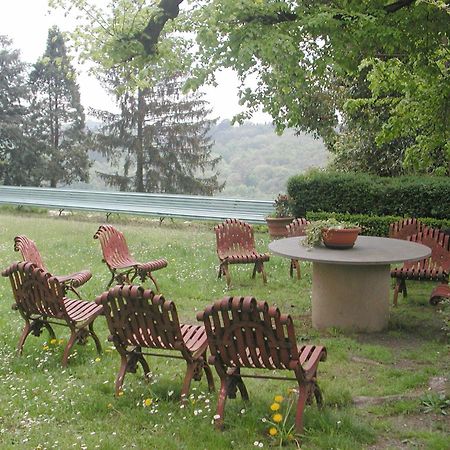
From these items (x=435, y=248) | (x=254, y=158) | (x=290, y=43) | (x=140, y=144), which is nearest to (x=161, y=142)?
(x=140, y=144)

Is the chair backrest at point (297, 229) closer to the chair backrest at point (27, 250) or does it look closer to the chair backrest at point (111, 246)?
the chair backrest at point (111, 246)

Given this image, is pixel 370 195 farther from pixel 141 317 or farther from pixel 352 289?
pixel 141 317

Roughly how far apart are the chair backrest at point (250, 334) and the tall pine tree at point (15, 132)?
3039 centimetres

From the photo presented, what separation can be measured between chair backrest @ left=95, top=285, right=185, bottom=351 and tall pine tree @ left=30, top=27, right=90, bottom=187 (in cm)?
3014

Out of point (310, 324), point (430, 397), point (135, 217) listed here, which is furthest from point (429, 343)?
point (135, 217)

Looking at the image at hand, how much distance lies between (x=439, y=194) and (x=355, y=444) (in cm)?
881

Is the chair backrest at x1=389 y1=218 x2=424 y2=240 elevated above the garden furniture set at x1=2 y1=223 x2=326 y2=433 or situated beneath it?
elevated above

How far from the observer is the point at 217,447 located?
371cm

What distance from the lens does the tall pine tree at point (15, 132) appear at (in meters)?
32.2

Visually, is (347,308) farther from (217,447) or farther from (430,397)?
(217,447)

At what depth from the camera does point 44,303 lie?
5.49m

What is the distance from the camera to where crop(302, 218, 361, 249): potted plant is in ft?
22.8

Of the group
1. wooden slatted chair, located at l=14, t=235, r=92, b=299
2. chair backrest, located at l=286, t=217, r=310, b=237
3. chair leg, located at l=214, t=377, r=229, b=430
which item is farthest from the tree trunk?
chair leg, located at l=214, t=377, r=229, b=430

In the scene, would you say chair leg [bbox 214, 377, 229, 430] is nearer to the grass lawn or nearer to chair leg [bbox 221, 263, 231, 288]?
the grass lawn
